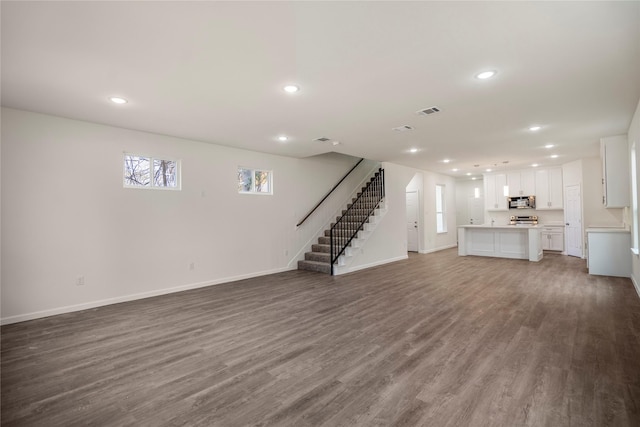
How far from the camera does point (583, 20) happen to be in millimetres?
2260

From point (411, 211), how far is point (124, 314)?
879cm

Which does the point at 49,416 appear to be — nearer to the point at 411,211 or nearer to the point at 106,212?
the point at 106,212

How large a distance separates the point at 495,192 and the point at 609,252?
481 centimetres

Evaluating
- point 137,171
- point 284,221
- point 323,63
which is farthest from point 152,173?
point 323,63

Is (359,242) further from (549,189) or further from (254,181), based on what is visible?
(549,189)

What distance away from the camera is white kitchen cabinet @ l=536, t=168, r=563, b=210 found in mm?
9430

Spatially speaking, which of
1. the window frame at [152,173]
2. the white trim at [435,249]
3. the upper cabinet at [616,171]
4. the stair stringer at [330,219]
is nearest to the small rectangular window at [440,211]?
the white trim at [435,249]

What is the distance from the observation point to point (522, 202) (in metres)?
10.1

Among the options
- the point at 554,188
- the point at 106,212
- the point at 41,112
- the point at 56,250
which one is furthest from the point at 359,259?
the point at 554,188

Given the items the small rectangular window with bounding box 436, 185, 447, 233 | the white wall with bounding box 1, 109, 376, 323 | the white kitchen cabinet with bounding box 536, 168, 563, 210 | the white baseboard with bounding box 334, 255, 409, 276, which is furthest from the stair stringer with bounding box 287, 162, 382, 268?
the white kitchen cabinet with bounding box 536, 168, 563, 210

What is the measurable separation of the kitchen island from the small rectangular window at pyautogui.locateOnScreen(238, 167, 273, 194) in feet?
20.1

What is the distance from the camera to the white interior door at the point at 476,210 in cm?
1237

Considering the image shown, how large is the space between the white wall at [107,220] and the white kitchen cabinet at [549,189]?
8914mm

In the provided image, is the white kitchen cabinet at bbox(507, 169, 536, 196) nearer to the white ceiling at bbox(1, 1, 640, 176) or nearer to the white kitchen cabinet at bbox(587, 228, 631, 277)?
the white kitchen cabinet at bbox(587, 228, 631, 277)
